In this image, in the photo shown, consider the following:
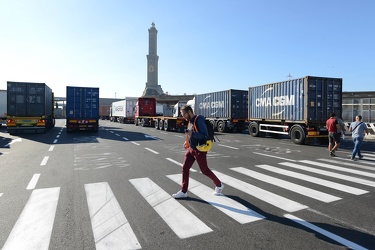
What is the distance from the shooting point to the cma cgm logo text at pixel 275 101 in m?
15.2

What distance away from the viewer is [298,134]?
47.5 ft

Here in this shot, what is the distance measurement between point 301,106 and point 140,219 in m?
12.7

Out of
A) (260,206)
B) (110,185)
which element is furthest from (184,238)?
(110,185)

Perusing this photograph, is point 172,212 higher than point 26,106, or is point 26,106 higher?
point 26,106

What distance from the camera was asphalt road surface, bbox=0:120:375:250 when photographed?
3.38 meters

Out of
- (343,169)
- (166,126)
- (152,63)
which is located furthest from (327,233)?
(152,63)

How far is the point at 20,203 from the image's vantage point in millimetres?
4734

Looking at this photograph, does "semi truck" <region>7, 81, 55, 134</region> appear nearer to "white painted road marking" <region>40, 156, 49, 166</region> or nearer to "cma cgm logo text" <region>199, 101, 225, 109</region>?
"white painted road marking" <region>40, 156, 49, 166</region>

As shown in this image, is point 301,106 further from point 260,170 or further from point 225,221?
point 225,221

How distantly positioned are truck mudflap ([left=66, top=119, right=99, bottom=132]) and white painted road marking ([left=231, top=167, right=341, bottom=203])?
1695 centimetres

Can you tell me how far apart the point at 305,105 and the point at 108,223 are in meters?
12.9

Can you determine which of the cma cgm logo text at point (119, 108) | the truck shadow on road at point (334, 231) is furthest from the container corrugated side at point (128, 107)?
the truck shadow on road at point (334, 231)

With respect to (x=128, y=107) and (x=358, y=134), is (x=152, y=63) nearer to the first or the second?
(x=128, y=107)

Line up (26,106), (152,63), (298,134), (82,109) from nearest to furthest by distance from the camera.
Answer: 1. (298,134)
2. (26,106)
3. (82,109)
4. (152,63)
